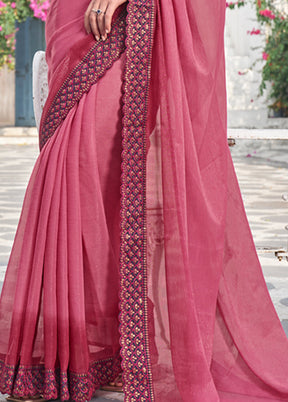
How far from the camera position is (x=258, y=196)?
557cm

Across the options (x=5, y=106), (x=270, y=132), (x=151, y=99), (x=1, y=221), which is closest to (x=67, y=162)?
(x=151, y=99)

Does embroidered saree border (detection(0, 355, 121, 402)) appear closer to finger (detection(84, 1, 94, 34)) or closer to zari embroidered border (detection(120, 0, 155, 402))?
zari embroidered border (detection(120, 0, 155, 402))

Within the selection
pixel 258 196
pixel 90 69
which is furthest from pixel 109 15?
pixel 258 196

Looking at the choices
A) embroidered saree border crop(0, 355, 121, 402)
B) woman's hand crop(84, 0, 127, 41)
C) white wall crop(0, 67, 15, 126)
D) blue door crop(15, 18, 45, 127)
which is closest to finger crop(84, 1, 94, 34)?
woman's hand crop(84, 0, 127, 41)

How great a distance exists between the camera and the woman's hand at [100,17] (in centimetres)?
161

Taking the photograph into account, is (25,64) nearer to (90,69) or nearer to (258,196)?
(258,196)

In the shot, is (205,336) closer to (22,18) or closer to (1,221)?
(1,221)

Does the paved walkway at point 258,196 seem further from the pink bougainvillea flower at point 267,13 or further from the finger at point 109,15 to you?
the pink bougainvillea flower at point 267,13

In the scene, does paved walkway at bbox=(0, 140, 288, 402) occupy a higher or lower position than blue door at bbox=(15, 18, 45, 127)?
lower

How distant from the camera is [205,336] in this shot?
1604 millimetres

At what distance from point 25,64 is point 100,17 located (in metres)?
12.1

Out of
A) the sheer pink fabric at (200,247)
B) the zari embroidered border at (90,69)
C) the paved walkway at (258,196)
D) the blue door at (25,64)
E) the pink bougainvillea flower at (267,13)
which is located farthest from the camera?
the blue door at (25,64)

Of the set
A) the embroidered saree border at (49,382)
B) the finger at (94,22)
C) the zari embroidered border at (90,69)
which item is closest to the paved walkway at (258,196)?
the embroidered saree border at (49,382)

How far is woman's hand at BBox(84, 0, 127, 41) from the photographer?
1.61m
